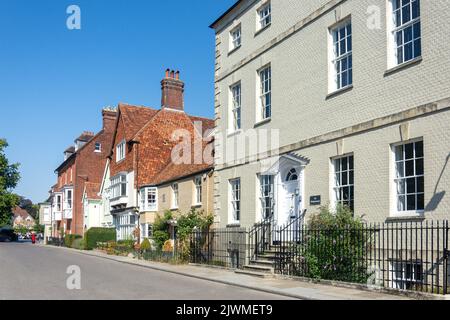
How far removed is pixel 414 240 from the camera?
12.5 m

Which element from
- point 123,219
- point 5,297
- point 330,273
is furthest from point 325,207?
point 123,219

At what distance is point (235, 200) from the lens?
2177 cm

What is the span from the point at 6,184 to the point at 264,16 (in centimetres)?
5093

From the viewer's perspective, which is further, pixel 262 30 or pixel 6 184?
pixel 6 184

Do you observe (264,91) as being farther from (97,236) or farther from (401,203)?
(97,236)

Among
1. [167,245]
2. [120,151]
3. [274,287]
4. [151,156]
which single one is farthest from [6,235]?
[274,287]

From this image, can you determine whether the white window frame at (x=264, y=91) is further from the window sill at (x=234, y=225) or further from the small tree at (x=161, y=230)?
the small tree at (x=161, y=230)

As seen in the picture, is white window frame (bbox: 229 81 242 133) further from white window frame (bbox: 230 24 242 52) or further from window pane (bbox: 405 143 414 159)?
window pane (bbox: 405 143 414 159)

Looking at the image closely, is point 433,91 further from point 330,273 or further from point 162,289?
point 162,289

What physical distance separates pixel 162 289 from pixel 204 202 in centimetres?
1207

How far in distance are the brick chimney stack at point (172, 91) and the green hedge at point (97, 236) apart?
11126 mm

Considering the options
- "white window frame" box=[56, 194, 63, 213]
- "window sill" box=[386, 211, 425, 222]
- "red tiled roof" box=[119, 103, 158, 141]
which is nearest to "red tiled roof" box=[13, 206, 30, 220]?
"white window frame" box=[56, 194, 63, 213]

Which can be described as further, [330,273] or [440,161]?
[330,273]

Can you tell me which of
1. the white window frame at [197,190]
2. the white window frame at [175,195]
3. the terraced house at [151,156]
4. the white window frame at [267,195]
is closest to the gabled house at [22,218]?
the terraced house at [151,156]
